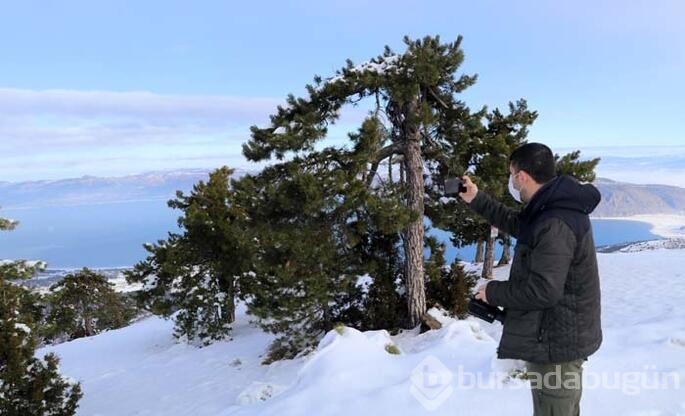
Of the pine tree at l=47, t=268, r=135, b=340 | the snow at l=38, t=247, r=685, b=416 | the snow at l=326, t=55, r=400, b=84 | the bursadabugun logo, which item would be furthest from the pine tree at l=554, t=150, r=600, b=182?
the pine tree at l=47, t=268, r=135, b=340

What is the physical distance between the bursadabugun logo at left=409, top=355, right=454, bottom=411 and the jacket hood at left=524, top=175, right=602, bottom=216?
132 inches

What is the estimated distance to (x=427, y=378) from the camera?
582 cm

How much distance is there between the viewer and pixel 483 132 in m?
12.9

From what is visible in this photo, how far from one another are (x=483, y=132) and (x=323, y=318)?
24.6 feet

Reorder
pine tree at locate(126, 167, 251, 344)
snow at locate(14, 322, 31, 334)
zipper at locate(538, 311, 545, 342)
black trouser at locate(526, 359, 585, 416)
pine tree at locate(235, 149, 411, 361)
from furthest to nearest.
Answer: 1. pine tree at locate(126, 167, 251, 344)
2. pine tree at locate(235, 149, 411, 361)
3. snow at locate(14, 322, 31, 334)
4. black trouser at locate(526, 359, 585, 416)
5. zipper at locate(538, 311, 545, 342)

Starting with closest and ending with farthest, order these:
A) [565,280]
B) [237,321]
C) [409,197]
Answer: [565,280] → [409,197] → [237,321]

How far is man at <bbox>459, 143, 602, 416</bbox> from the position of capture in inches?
104

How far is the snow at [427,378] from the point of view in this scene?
507 centimetres

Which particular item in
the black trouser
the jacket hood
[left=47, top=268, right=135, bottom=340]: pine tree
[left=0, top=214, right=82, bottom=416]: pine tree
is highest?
the jacket hood

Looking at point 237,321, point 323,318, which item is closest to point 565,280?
point 323,318

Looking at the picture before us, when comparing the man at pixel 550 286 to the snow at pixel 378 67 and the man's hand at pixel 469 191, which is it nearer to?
the man's hand at pixel 469 191

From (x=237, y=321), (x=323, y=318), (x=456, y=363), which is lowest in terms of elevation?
(x=237, y=321)

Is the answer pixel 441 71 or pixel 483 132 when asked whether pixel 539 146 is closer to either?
pixel 441 71

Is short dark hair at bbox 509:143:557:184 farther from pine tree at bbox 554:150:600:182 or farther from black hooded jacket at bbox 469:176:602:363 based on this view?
pine tree at bbox 554:150:600:182
